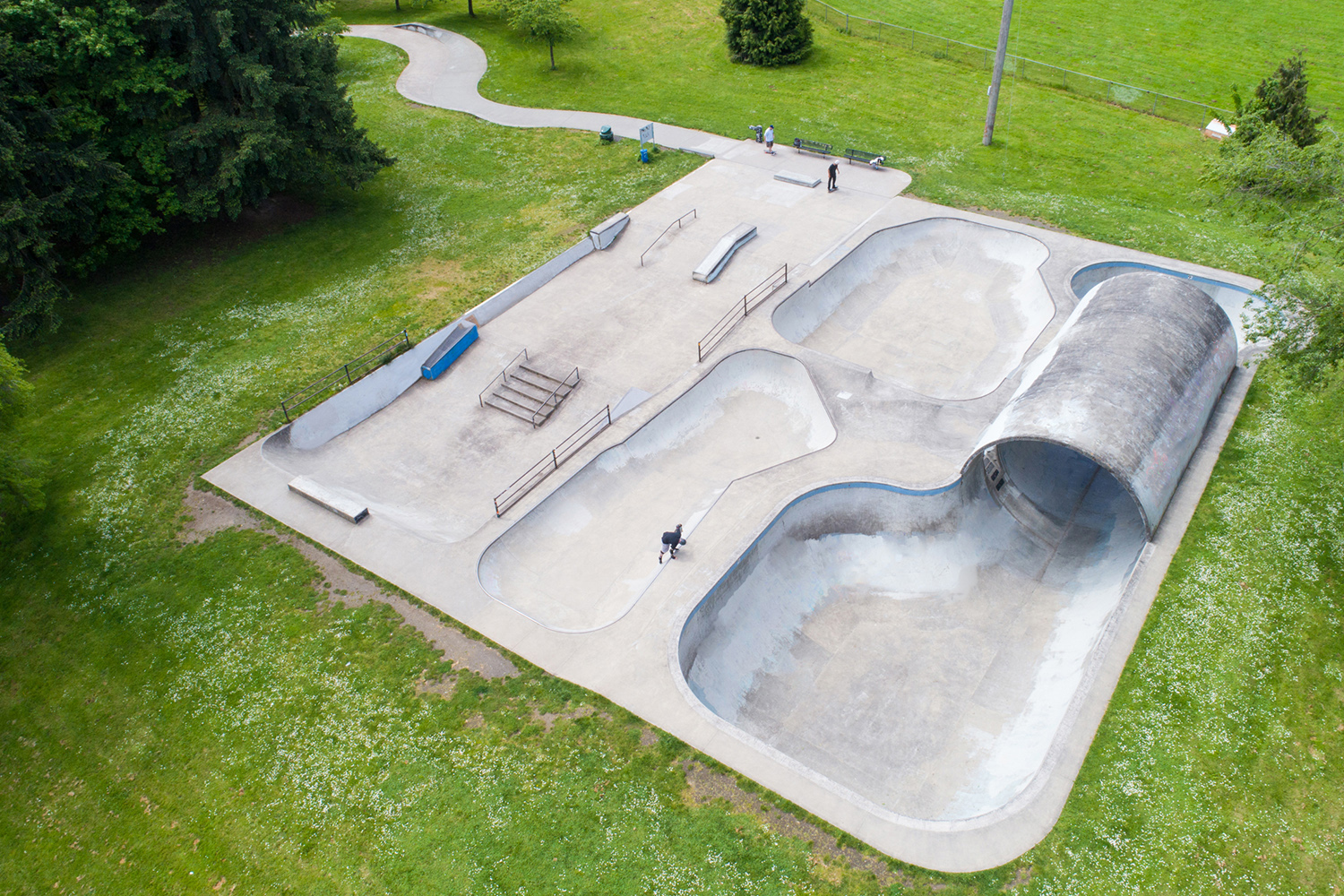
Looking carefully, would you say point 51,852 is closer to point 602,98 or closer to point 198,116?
point 198,116

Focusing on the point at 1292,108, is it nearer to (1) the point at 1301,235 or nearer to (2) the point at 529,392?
(1) the point at 1301,235

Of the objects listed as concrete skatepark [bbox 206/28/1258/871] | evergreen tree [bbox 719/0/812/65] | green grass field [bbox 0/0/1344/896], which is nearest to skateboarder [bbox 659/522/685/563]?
concrete skatepark [bbox 206/28/1258/871]

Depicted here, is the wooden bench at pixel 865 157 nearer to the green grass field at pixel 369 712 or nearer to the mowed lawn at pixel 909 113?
the mowed lawn at pixel 909 113

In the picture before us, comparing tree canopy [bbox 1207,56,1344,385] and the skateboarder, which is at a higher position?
tree canopy [bbox 1207,56,1344,385]

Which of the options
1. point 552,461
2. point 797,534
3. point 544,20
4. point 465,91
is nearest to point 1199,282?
point 797,534

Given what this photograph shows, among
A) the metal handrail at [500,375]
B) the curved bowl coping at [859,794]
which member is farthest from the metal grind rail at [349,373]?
the curved bowl coping at [859,794]

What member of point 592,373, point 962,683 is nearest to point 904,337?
point 592,373

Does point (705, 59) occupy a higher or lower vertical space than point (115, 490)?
higher

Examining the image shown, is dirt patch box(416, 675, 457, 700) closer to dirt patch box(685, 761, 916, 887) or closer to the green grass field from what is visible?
the green grass field
